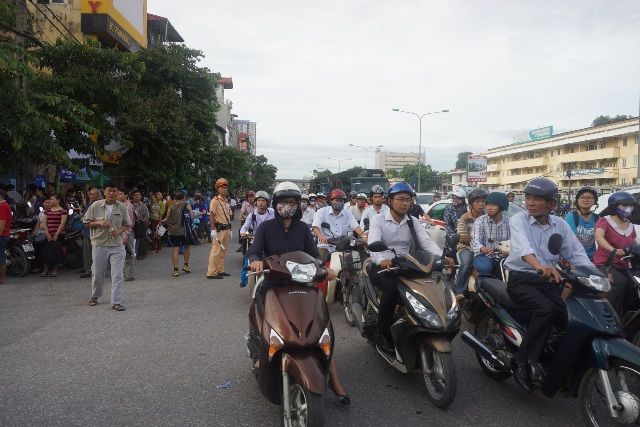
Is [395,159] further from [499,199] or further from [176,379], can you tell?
[176,379]

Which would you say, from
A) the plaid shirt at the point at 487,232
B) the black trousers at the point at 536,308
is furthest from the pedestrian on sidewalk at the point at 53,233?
the black trousers at the point at 536,308

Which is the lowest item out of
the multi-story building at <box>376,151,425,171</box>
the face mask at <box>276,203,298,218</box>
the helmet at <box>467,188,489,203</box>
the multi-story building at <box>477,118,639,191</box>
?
the face mask at <box>276,203,298,218</box>

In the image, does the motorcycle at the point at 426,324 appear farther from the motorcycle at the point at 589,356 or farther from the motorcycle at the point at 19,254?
the motorcycle at the point at 19,254

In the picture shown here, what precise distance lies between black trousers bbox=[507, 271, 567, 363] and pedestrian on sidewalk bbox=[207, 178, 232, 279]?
6433mm

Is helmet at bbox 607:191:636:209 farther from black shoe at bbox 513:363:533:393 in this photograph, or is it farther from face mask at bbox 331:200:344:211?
face mask at bbox 331:200:344:211

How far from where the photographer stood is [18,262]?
35.1ft

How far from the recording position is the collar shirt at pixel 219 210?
983 cm

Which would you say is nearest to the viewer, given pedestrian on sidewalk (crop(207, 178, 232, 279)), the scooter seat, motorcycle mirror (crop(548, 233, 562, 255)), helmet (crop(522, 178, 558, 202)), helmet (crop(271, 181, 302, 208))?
motorcycle mirror (crop(548, 233, 562, 255))

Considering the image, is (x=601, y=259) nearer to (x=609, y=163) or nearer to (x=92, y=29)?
(x=92, y=29)

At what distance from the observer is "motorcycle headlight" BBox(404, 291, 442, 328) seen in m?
4.09

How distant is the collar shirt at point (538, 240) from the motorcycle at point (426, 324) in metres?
0.60

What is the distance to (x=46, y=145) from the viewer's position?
37.7 ft

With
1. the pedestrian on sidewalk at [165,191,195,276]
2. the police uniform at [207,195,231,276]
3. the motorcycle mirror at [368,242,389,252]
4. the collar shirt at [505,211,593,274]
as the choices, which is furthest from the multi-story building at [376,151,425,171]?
the collar shirt at [505,211,593,274]

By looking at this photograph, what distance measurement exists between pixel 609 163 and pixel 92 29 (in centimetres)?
5522
